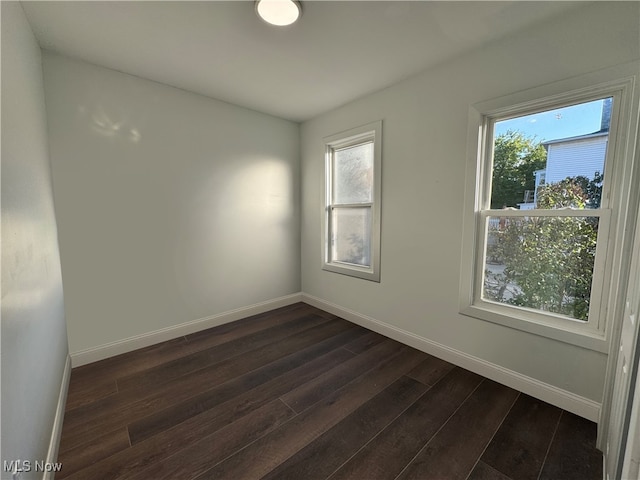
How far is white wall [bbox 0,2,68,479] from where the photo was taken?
0.99 m

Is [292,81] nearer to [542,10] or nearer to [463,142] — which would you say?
[463,142]

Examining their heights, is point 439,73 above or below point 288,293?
above

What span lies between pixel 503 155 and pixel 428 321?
4.93ft

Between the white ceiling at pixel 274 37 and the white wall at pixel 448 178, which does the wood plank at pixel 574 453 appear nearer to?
the white wall at pixel 448 178

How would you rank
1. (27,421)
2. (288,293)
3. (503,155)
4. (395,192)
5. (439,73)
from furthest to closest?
1. (288,293)
2. (395,192)
3. (439,73)
4. (503,155)
5. (27,421)

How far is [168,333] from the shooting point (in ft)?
8.79

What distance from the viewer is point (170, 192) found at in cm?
260

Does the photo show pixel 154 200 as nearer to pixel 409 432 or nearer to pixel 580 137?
pixel 409 432

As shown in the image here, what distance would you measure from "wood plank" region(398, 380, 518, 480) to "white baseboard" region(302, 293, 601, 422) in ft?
0.32

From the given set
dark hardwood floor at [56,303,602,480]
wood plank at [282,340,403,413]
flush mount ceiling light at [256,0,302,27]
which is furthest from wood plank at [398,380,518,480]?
flush mount ceiling light at [256,0,302,27]

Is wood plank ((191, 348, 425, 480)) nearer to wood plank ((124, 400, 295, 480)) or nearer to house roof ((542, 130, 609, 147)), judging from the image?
wood plank ((124, 400, 295, 480))

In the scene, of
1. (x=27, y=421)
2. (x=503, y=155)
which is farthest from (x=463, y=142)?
(x=27, y=421)

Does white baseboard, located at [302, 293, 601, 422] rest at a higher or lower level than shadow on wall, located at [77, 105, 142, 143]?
lower

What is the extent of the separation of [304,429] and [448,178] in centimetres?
212
